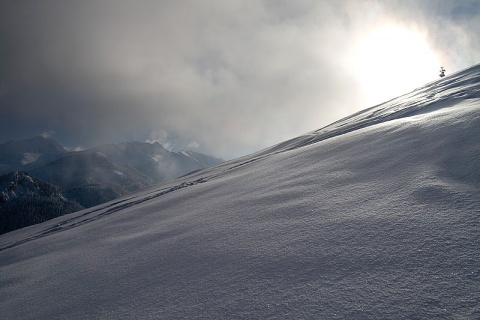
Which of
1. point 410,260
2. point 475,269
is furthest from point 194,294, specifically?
point 475,269

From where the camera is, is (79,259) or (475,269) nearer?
(475,269)

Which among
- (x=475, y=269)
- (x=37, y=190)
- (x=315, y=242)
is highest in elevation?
(x=37, y=190)

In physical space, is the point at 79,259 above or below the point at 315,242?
above

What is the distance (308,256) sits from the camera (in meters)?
3.13

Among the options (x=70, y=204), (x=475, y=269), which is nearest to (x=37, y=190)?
(x=70, y=204)

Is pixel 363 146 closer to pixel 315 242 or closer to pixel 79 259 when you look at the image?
pixel 315 242

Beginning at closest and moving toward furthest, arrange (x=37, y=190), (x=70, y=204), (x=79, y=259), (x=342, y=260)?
(x=342, y=260) → (x=79, y=259) → (x=70, y=204) → (x=37, y=190)

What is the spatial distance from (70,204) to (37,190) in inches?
1056

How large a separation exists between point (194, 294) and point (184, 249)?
1.50 metres

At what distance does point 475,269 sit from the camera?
2240 mm

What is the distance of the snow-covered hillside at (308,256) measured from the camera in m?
2.32

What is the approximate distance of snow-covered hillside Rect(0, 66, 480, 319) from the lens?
Result: 7.61 ft

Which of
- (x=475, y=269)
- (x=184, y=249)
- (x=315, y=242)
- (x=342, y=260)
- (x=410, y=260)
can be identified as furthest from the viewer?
(x=184, y=249)

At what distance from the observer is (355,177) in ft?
18.4
